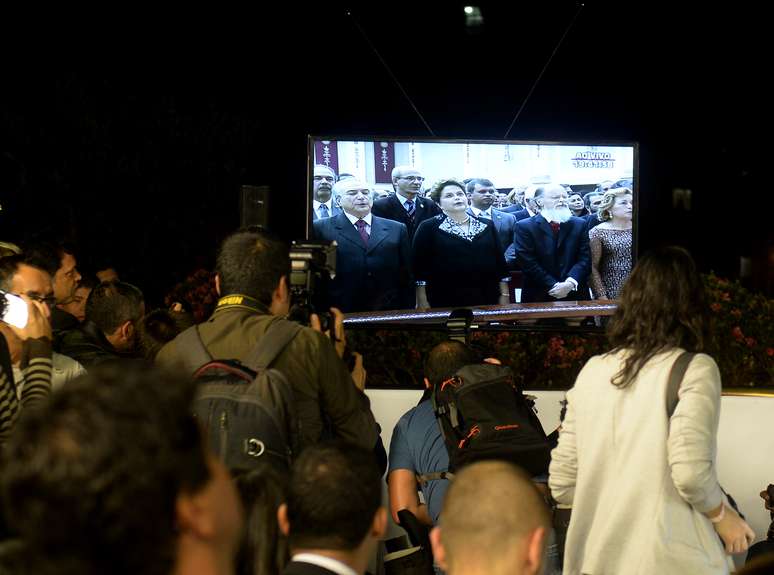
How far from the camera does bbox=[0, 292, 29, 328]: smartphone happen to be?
3236 millimetres

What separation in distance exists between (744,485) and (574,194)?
3.98 meters

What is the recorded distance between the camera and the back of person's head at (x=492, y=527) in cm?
209

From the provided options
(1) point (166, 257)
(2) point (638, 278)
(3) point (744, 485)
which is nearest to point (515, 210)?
(1) point (166, 257)

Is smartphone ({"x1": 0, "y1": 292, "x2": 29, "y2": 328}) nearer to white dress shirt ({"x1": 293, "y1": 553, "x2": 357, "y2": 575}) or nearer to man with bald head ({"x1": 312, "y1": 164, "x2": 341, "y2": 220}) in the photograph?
white dress shirt ({"x1": 293, "y1": 553, "x2": 357, "y2": 575})

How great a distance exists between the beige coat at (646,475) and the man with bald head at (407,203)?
18.2 ft

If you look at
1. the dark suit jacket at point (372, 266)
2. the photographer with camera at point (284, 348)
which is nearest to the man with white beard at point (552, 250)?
the dark suit jacket at point (372, 266)

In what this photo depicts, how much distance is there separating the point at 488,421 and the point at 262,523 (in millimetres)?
1438

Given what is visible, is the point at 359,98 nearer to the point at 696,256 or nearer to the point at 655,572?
the point at 696,256

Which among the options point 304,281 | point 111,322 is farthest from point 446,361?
point 111,322

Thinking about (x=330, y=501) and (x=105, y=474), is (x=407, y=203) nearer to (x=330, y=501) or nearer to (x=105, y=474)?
(x=330, y=501)

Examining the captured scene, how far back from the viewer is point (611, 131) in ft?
35.0

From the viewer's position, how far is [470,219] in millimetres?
8500

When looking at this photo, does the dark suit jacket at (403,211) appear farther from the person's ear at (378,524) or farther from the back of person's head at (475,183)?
the person's ear at (378,524)

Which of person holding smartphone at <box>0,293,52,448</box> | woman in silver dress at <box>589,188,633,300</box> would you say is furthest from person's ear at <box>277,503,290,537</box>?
woman in silver dress at <box>589,188,633,300</box>
